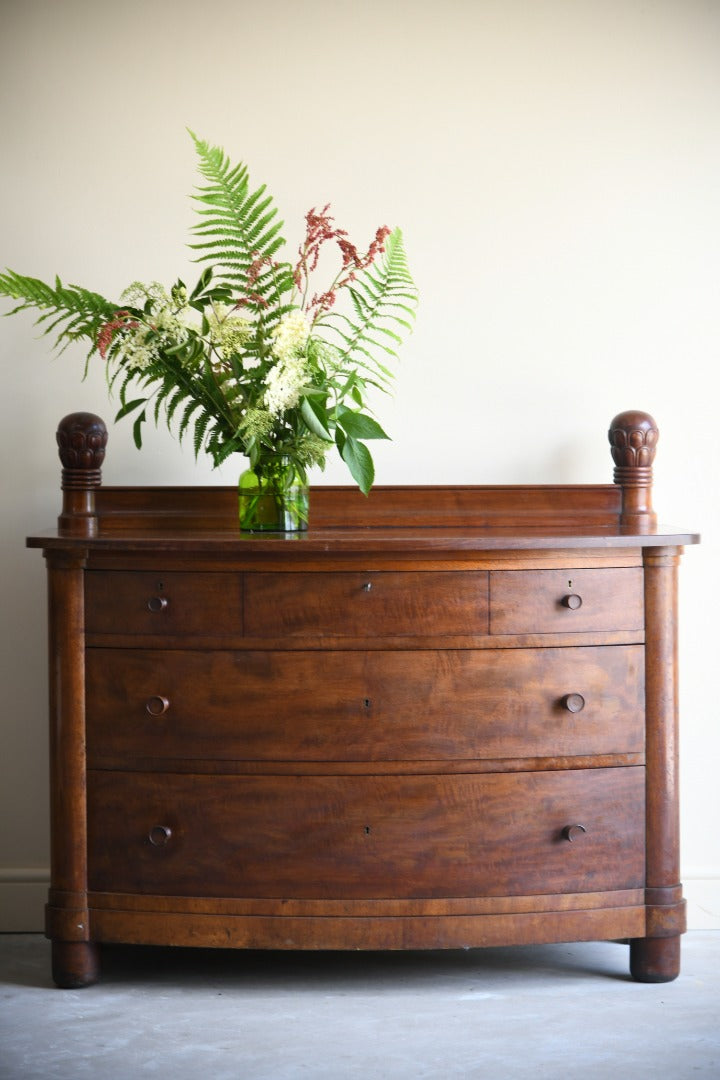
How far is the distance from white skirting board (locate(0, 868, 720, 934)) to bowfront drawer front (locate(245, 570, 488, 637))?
112cm

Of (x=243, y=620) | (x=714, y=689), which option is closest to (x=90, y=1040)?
(x=243, y=620)

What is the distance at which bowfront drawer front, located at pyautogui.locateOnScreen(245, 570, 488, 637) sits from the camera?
236 centimetres

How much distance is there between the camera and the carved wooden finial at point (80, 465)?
2594 millimetres

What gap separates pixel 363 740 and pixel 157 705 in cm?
45

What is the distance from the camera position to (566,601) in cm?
239

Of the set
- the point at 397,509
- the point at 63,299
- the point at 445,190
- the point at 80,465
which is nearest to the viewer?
the point at 63,299

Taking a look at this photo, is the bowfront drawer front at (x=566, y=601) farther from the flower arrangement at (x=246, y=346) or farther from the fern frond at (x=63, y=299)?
the fern frond at (x=63, y=299)

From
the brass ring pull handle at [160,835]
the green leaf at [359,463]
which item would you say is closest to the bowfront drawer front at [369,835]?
the brass ring pull handle at [160,835]

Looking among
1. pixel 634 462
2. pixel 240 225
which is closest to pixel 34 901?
pixel 240 225

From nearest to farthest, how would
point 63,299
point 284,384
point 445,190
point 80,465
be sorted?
point 284,384 → point 63,299 → point 80,465 → point 445,190

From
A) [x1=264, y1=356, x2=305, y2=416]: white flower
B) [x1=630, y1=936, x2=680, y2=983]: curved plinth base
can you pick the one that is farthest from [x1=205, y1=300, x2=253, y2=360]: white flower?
[x1=630, y1=936, x2=680, y2=983]: curved plinth base

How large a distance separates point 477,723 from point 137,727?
29.2 inches

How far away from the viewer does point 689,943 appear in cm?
280

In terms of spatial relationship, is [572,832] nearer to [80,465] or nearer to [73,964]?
[73,964]
